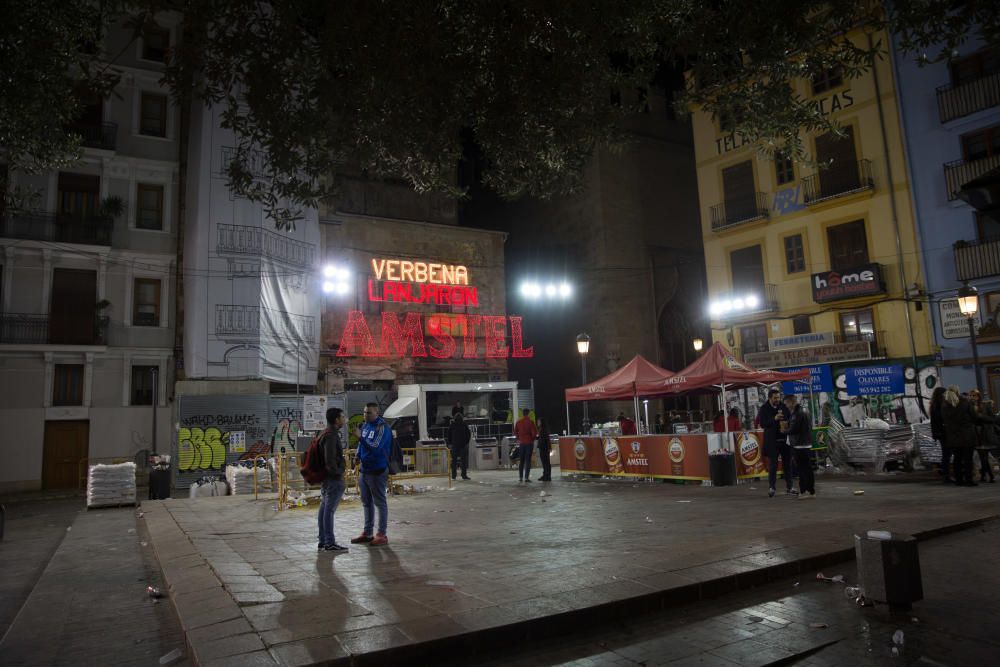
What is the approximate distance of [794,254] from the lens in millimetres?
25781

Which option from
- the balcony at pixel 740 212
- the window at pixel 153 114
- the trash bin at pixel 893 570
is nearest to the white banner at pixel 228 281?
the window at pixel 153 114

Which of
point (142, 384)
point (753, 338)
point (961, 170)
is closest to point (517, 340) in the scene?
point (753, 338)

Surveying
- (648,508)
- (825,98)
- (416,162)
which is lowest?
(648,508)

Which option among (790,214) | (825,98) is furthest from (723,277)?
(825,98)

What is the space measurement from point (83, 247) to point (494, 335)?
17.0 meters

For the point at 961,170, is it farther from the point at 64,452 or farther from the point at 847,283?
the point at 64,452

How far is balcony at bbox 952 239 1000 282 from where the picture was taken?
20719 millimetres

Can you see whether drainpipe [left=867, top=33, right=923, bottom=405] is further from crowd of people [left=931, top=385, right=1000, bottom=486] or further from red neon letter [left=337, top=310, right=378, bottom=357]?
red neon letter [left=337, top=310, right=378, bottom=357]

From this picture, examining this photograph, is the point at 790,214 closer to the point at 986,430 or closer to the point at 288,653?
the point at 986,430

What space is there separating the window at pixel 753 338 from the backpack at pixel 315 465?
22157 mm

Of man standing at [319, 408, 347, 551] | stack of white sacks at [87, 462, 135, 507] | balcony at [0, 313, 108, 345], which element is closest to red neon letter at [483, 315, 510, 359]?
balcony at [0, 313, 108, 345]

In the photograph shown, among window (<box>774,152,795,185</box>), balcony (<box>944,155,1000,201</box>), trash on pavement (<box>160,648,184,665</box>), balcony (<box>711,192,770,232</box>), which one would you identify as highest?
window (<box>774,152,795,185</box>)

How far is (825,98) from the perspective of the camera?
25250 millimetres

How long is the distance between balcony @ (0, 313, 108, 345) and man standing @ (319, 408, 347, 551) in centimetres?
1851
